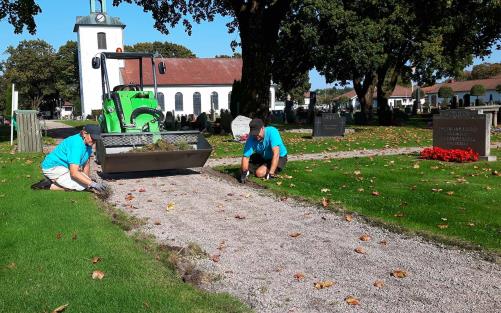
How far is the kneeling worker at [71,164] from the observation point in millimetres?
9391

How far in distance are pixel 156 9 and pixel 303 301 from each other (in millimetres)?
25533

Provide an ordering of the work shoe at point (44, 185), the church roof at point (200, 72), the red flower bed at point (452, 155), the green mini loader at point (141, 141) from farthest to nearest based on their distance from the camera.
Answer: the church roof at point (200, 72) < the red flower bed at point (452, 155) < the green mini loader at point (141, 141) < the work shoe at point (44, 185)

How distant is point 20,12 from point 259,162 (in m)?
19.9

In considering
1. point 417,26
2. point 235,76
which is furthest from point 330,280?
point 235,76

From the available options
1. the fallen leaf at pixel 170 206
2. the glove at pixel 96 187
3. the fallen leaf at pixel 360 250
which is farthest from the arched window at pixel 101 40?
the fallen leaf at pixel 360 250

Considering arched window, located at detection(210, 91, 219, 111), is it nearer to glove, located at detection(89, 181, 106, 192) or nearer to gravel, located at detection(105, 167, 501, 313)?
glove, located at detection(89, 181, 106, 192)

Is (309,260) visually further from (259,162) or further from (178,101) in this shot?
(178,101)

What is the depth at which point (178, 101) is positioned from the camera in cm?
8344

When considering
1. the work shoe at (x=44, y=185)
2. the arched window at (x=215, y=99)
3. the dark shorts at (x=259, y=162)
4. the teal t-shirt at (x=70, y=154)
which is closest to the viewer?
the teal t-shirt at (x=70, y=154)

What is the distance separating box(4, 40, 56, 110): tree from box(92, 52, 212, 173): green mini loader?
87.9m

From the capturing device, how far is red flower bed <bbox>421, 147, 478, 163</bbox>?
43.6 feet

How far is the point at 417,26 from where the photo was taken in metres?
33.2

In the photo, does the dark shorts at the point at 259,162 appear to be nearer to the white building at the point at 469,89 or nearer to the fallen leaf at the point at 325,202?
the fallen leaf at the point at 325,202

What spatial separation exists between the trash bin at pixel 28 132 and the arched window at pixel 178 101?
6501 centimetres
